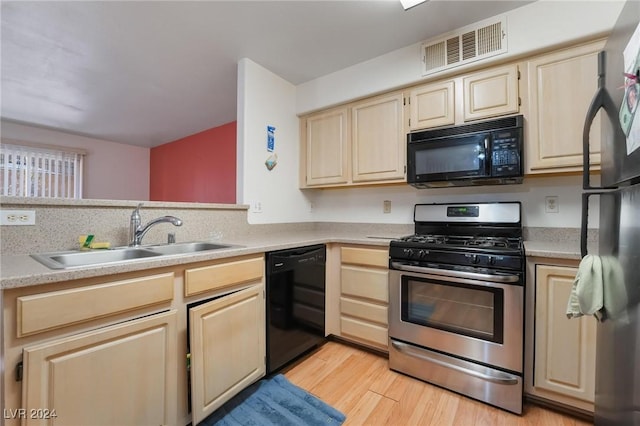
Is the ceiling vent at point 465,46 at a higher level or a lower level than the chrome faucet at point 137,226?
higher

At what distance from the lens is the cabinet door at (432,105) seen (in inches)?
78.2

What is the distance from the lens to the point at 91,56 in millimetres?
2275

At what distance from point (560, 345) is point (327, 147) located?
6.99 ft

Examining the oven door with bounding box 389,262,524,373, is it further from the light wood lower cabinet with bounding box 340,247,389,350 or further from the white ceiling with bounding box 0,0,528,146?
the white ceiling with bounding box 0,0,528,146

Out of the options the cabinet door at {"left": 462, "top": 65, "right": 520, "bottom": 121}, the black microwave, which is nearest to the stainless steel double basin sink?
the black microwave

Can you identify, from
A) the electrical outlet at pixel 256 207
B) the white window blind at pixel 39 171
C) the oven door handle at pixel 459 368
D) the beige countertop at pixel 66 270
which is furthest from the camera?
the white window blind at pixel 39 171

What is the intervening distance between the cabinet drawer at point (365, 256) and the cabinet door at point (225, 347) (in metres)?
0.75

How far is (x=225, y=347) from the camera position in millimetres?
1388

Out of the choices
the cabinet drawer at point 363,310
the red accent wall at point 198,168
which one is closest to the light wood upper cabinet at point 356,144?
the cabinet drawer at point 363,310

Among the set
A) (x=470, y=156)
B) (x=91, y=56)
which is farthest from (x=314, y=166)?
(x=91, y=56)

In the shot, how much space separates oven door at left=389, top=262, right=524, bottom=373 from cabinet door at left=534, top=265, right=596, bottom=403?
0.10m

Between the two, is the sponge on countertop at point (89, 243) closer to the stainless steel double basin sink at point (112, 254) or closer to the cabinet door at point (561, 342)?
the stainless steel double basin sink at point (112, 254)

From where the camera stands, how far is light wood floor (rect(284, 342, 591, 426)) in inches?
55.1

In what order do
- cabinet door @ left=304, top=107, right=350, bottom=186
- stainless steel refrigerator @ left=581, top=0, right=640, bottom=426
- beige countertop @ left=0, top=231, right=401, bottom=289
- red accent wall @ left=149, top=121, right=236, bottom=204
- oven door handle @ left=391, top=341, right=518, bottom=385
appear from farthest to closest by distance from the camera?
red accent wall @ left=149, top=121, right=236, bottom=204
cabinet door @ left=304, top=107, right=350, bottom=186
oven door handle @ left=391, top=341, right=518, bottom=385
beige countertop @ left=0, top=231, right=401, bottom=289
stainless steel refrigerator @ left=581, top=0, right=640, bottom=426
